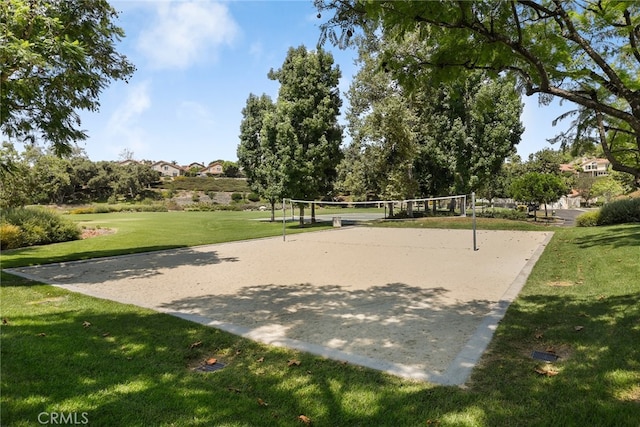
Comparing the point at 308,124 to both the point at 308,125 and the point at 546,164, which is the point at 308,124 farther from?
the point at 546,164

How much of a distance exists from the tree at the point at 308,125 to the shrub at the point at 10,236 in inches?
508

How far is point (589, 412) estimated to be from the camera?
2756 millimetres

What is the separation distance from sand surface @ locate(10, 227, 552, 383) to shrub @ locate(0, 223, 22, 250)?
17.9 feet

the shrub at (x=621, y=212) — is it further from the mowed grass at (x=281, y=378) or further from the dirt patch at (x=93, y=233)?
the dirt patch at (x=93, y=233)

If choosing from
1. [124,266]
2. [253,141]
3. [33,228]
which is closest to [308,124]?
[253,141]

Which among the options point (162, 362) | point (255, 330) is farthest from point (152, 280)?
point (162, 362)

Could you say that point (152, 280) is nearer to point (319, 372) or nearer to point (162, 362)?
point (162, 362)

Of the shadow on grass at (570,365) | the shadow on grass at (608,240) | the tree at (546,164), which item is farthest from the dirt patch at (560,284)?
the tree at (546,164)

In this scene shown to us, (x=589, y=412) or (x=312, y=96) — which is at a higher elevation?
(x=312, y=96)

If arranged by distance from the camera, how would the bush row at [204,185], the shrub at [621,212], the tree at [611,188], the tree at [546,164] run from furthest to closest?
the bush row at [204,185], the tree at [546,164], the tree at [611,188], the shrub at [621,212]

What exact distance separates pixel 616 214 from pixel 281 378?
71.2ft

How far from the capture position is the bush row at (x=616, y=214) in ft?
59.8

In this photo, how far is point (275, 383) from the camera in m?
3.42

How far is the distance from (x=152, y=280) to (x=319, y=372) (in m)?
6.30
